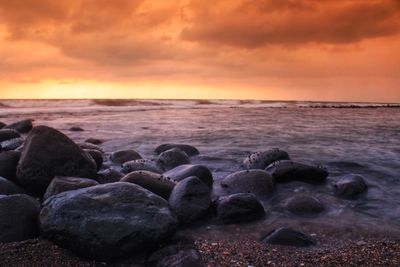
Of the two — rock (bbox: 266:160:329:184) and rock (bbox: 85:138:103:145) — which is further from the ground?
rock (bbox: 266:160:329:184)

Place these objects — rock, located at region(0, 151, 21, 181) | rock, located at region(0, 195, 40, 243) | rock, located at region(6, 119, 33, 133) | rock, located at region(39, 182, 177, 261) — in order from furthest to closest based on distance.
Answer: rock, located at region(6, 119, 33, 133) < rock, located at region(0, 151, 21, 181) < rock, located at region(0, 195, 40, 243) < rock, located at region(39, 182, 177, 261)

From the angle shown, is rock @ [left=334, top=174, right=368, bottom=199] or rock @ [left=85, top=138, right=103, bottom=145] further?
rock @ [left=85, top=138, right=103, bottom=145]

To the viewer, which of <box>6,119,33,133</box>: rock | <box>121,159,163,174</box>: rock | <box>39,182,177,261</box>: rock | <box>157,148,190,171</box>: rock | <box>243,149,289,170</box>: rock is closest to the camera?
<box>39,182,177,261</box>: rock

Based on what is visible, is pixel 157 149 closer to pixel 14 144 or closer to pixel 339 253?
pixel 14 144

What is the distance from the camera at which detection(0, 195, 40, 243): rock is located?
4492 mm

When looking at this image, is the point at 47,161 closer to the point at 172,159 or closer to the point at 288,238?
the point at 172,159

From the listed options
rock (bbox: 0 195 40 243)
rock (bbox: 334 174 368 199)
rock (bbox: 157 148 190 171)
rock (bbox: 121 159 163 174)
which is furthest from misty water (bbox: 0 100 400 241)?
rock (bbox: 0 195 40 243)

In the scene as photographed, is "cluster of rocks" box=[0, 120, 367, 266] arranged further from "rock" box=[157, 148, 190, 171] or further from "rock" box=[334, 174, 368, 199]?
"rock" box=[157, 148, 190, 171]

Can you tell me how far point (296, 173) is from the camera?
24.0 ft

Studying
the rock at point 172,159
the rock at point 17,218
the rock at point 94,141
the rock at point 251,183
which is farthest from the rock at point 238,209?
the rock at point 94,141

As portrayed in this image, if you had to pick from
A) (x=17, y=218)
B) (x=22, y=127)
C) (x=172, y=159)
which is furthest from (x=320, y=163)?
(x=22, y=127)

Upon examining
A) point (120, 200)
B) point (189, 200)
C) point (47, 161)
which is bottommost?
point (189, 200)

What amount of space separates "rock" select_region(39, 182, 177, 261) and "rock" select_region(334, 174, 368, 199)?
10.5 feet

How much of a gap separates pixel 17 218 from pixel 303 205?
3.58 meters
